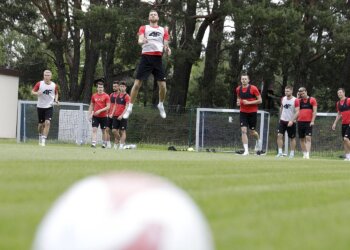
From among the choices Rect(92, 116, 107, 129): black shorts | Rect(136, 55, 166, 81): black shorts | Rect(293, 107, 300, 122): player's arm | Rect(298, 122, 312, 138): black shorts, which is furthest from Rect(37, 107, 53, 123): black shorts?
Rect(298, 122, 312, 138): black shorts

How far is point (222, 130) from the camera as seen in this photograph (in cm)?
2602

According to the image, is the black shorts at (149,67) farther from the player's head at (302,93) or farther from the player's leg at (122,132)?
the player's leg at (122,132)

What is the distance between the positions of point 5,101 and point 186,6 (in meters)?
12.8

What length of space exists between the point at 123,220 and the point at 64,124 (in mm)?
25571

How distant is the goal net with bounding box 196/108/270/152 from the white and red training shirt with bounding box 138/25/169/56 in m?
11.2

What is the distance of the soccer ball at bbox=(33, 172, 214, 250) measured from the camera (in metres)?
2.03

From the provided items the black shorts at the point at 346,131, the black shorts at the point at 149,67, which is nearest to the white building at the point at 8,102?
the black shorts at the point at 346,131

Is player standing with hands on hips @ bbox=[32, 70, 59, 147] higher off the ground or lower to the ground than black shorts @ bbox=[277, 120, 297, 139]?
higher

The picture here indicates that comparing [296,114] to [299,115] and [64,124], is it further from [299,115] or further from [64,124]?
[64,124]

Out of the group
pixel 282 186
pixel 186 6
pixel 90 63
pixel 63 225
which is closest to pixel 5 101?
pixel 90 63

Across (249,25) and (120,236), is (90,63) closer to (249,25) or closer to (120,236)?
(249,25)

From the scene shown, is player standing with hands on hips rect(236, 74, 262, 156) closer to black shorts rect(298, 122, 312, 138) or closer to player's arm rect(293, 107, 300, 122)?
player's arm rect(293, 107, 300, 122)

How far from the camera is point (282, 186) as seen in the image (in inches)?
254

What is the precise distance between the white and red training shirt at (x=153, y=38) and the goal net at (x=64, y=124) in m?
12.4
